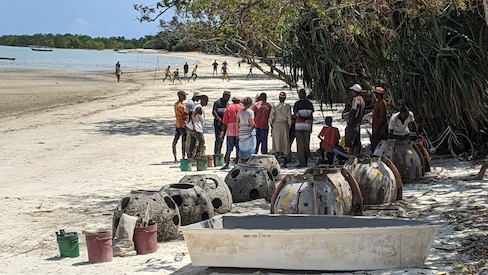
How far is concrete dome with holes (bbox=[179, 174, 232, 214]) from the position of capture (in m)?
11.1

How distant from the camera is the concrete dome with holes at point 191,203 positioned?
10.3 metres

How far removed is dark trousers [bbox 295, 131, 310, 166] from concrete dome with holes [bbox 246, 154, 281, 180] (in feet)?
5.09

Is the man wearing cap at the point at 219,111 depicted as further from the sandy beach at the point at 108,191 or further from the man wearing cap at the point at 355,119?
the man wearing cap at the point at 355,119

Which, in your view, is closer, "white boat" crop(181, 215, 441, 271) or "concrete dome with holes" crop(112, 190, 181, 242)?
"white boat" crop(181, 215, 441, 271)

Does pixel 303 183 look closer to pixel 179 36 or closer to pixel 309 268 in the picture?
pixel 309 268

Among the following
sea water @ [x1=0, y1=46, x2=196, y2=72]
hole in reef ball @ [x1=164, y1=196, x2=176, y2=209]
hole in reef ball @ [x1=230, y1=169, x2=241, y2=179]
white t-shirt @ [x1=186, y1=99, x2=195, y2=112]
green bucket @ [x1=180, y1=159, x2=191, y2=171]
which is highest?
sea water @ [x1=0, y1=46, x2=196, y2=72]

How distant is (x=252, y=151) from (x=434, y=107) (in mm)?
3730

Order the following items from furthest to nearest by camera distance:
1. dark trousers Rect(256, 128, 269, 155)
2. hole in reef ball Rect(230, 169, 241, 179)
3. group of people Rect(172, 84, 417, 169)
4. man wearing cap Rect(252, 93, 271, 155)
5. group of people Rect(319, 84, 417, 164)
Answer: dark trousers Rect(256, 128, 269, 155), man wearing cap Rect(252, 93, 271, 155), group of people Rect(172, 84, 417, 169), group of people Rect(319, 84, 417, 164), hole in reef ball Rect(230, 169, 241, 179)

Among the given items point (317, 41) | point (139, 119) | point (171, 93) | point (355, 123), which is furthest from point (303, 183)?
point (171, 93)

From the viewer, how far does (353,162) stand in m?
11.6

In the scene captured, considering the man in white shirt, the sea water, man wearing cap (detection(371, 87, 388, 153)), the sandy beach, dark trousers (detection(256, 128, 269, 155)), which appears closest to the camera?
the sandy beach

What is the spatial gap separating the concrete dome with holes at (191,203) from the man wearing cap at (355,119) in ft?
15.2

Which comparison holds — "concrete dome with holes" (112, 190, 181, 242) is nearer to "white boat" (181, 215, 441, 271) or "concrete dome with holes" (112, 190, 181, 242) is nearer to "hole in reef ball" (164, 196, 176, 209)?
"hole in reef ball" (164, 196, 176, 209)

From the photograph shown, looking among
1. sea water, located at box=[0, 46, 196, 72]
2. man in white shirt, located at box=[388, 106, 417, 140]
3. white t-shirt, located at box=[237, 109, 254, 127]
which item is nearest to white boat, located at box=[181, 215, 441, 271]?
man in white shirt, located at box=[388, 106, 417, 140]
